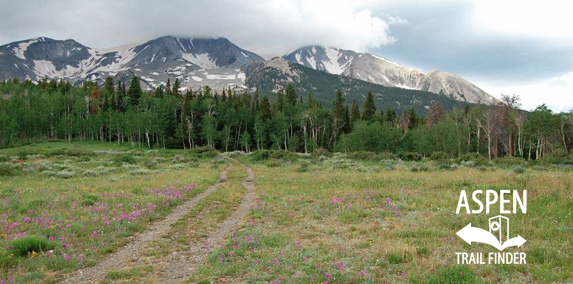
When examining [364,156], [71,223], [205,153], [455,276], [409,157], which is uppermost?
[455,276]

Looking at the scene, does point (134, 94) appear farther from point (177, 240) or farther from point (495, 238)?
point (495, 238)

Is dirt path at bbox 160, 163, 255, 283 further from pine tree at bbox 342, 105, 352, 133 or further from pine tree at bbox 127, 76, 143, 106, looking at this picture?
pine tree at bbox 127, 76, 143, 106

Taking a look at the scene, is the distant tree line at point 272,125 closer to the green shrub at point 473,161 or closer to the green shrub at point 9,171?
the green shrub at point 473,161

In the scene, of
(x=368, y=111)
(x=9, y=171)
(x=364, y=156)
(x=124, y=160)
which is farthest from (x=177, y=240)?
(x=368, y=111)

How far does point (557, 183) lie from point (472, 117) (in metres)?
68.7

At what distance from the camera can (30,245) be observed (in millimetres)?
9281

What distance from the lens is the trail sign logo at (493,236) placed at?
29.4 feet

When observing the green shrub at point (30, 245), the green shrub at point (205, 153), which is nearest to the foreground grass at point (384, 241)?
the green shrub at point (30, 245)

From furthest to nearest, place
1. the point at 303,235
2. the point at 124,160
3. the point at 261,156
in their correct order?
the point at 261,156 → the point at 124,160 → the point at 303,235

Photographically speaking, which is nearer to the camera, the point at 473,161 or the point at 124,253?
the point at 124,253

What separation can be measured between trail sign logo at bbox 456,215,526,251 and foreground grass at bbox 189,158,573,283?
24cm

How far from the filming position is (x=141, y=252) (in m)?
9.84

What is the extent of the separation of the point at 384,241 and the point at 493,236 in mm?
3329

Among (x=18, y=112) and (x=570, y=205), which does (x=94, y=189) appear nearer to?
(x=570, y=205)
